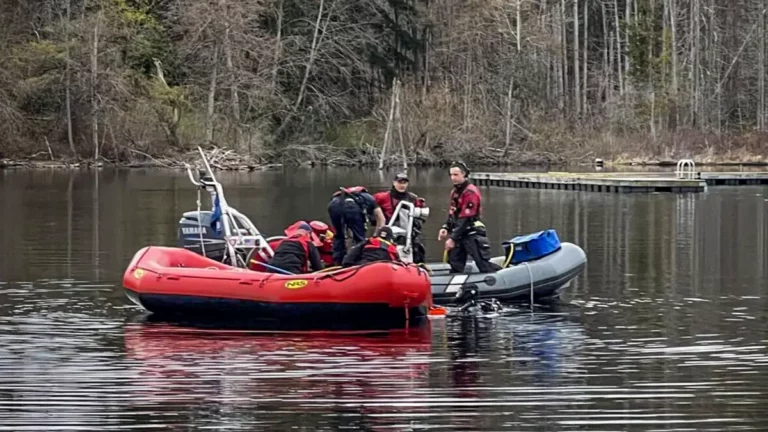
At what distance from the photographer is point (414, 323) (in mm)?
13969

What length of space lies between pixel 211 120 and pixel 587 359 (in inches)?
1662

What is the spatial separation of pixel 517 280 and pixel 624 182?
78.8 feet

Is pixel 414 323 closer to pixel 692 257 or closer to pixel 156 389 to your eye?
pixel 156 389

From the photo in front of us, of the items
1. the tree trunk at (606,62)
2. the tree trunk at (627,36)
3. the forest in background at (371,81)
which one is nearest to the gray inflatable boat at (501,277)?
the forest in background at (371,81)

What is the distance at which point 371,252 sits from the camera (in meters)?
14.2

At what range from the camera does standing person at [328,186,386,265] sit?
14.8 meters

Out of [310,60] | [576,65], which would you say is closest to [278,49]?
[310,60]

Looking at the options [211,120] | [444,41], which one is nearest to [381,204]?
[211,120]

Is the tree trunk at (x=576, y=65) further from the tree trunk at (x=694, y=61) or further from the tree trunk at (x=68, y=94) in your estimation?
the tree trunk at (x=68, y=94)

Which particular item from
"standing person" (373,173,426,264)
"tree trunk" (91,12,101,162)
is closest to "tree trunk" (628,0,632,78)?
"tree trunk" (91,12,101,162)

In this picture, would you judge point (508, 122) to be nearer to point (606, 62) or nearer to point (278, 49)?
point (278, 49)

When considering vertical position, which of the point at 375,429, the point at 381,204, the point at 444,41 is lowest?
the point at 375,429

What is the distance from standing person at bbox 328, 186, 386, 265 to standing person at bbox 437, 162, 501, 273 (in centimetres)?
82

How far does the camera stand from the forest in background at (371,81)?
5103 centimetres
